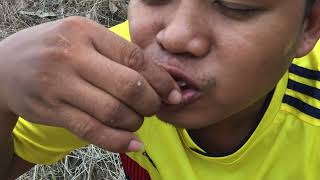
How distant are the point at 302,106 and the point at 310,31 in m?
0.20

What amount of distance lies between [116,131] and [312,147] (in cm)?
62

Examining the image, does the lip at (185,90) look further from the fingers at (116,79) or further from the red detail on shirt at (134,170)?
the red detail on shirt at (134,170)

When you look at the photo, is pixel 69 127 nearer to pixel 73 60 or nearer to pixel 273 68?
pixel 73 60

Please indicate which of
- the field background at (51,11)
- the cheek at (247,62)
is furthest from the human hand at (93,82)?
the field background at (51,11)

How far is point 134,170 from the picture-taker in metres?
1.57

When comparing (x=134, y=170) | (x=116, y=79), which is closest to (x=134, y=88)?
(x=116, y=79)

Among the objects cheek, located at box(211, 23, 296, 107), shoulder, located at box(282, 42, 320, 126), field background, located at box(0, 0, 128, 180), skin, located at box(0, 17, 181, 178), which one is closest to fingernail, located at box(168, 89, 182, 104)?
skin, located at box(0, 17, 181, 178)

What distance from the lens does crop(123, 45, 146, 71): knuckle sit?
2.78 ft

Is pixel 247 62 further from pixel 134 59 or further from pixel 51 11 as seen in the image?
pixel 51 11

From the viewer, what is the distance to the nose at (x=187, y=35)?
0.96m

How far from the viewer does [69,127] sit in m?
0.87

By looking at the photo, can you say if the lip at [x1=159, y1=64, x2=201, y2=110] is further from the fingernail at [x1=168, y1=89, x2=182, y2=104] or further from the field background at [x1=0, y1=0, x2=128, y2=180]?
the field background at [x1=0, y1=0, x2=128, y2=180]

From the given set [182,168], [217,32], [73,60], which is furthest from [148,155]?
[73,60]

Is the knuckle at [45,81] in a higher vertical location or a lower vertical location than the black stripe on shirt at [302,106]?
higher
